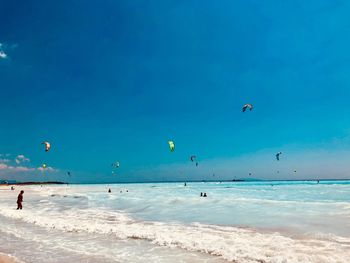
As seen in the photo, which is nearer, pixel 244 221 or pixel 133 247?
pixel 133 247

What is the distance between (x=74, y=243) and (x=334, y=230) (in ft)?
37.2

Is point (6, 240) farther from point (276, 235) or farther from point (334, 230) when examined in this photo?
point (334, 230)

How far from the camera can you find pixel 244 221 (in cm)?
1811

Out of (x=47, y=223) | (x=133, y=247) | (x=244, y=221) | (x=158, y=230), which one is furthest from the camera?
(x=244, y=221)

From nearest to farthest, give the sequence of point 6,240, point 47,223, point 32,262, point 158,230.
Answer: point 32,262
point 6,240
point 158,230
point 47,223

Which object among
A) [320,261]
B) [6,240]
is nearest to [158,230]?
[6,240]

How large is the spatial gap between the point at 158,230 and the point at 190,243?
11.1ft

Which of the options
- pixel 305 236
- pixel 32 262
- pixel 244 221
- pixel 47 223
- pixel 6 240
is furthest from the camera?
pixel 244 221

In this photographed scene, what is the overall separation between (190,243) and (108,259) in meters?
3.32

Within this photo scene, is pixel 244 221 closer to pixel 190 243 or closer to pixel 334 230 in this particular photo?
pixel 334 230

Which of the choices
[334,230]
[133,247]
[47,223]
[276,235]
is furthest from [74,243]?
[334,230]

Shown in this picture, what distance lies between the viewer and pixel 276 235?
13.4m

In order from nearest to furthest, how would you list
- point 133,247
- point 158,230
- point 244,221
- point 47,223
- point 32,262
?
point 32,262, point 133,247, point 158,230, point 47,223, point 244,221

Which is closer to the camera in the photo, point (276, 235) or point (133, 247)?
point (133, 247)
